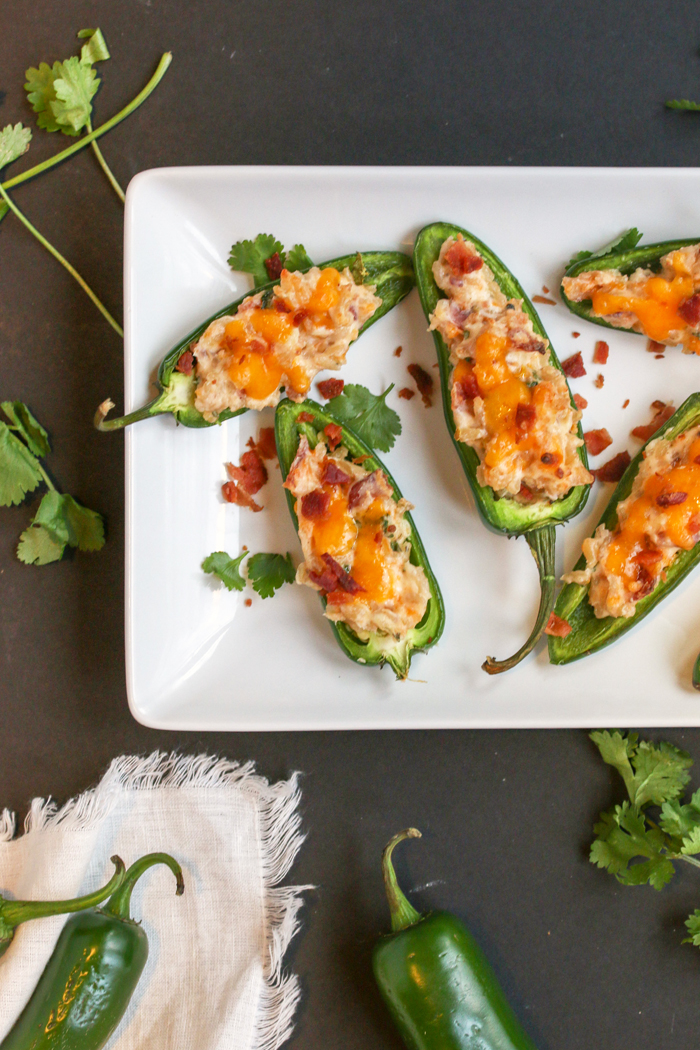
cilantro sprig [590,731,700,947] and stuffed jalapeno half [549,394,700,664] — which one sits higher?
stuffed jalapeno half [549,394,700,664]

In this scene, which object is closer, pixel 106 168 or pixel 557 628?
pixel 557 628

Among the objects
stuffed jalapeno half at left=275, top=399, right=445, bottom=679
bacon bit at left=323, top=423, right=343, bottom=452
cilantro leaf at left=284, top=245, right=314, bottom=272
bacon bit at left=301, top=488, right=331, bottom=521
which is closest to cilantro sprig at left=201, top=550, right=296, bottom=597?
stuffed jalapeno half at left=275, top=399, right=445, bottom=679

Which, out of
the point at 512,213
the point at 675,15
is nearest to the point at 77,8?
the point at 512,213

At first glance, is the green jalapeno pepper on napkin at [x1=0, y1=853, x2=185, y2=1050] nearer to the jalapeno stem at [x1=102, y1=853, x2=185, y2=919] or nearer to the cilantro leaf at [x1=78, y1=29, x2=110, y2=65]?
the jalapeno stem at [x1=102, y1=853, x2=185, y2=919]

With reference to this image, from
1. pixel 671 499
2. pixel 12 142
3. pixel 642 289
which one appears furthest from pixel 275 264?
pixel 671 499

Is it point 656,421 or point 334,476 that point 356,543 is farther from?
point 656,421

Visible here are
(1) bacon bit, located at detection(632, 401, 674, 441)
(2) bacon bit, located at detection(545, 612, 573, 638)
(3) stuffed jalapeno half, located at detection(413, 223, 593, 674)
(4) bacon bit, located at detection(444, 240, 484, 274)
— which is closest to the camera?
(3) stuffed jalapeno half, located at detection(413, 223, 593, 674)

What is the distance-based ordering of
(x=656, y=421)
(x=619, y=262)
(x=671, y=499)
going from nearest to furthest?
1. (x=671, y=499)
2. (x=619, y=262)
3. (x=656, y=421)
